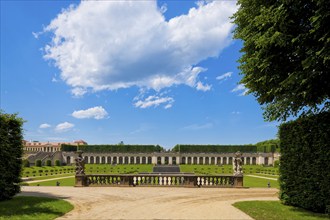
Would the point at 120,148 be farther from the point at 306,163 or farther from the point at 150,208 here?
the point at 306,163

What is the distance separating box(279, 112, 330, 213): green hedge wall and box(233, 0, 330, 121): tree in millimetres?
992

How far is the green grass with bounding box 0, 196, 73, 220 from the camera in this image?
1205 cm

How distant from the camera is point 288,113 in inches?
618

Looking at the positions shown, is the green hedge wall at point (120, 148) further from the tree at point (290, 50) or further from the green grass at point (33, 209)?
the tree at point (290, 50)

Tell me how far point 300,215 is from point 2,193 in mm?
15775

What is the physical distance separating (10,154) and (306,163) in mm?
16590

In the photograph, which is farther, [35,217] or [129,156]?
[129,156]

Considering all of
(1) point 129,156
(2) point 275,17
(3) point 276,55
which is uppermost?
(2) point 275,17

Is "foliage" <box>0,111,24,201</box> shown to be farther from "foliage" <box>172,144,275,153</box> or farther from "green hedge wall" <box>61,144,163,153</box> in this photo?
"foliage" <box>172,144,275,153</box>

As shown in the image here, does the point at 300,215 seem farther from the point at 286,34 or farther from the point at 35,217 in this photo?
the point at 35,217

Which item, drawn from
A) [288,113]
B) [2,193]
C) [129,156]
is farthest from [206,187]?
[129,156]


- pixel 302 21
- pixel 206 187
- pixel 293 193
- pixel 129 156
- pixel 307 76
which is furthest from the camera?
pixel 129 156

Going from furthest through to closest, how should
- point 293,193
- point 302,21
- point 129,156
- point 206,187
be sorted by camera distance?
point 129,156 < point 206,187 < point 293,193 < point 302,21

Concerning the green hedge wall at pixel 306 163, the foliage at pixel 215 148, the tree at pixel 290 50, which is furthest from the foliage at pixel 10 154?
the foliage at pixel 215 148
